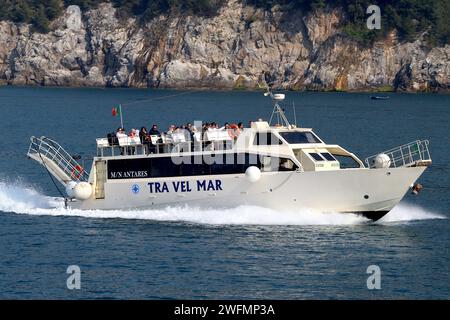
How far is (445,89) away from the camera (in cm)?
15175

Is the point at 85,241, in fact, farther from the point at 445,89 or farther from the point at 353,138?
the point at 445,89

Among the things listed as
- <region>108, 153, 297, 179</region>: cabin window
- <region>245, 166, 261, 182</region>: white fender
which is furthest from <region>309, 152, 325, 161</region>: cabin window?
<region>245, 166, 261, 182</region>: white fender

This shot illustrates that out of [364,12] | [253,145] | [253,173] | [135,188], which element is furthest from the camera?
[364,12]

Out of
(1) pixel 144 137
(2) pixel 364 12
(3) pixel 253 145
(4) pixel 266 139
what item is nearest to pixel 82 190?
(1) pixel 144 137

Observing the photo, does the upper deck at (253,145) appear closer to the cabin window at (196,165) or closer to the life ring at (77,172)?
the cabin window at (196,165)

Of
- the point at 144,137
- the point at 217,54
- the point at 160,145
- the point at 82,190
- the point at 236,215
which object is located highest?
the point at 217,54

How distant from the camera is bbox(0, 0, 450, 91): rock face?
155 meters

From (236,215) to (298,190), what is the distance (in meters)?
2.69

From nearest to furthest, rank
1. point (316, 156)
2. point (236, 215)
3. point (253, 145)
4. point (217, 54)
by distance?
point (316, 156)
point (253, 145)
point (236, 215)
point (217, 54)

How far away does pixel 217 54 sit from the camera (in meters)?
162

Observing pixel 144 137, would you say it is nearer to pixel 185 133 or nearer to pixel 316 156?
pixel 185 133

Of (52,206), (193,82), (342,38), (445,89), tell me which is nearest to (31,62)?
(193,82)

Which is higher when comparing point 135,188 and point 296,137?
point 296,137

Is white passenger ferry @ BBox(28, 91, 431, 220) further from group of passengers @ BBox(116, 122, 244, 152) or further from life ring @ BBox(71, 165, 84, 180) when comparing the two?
life ring @ BBox(71, 165, 84, 180)
